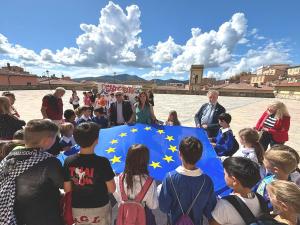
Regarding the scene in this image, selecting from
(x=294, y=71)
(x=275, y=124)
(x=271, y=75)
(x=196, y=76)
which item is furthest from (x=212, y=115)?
(x=271, y=75)

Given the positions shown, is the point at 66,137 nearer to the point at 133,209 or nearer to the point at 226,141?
the point at 133,209

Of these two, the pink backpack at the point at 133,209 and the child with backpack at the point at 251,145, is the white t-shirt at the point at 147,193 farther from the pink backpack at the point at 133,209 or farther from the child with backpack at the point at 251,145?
the child with backpack at the point at 251,145

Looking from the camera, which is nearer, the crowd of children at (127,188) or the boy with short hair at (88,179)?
the crowd of children at (127,188)

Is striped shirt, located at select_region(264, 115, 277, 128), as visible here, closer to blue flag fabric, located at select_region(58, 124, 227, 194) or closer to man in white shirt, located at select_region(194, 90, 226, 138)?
man in white shirt, located at select_region(194, 90, 226, 138)

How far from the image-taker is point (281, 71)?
100438 mm

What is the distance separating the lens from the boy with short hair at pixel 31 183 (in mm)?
1904

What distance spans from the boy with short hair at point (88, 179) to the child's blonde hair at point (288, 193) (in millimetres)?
1513

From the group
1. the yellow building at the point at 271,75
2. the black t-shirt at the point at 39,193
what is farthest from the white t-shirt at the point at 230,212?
the yellow building at the point at 271,75

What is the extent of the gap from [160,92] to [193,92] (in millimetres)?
6499

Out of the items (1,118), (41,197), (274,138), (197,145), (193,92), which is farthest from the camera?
(193,92)

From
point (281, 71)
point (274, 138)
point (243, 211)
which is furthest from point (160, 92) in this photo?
point (281, 71)

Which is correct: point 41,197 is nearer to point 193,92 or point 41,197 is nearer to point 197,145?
point 197,145

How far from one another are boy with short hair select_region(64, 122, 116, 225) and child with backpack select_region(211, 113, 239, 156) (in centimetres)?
258

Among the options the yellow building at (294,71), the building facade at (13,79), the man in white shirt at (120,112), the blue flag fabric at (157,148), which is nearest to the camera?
the blue flag fabric at (157,148)
